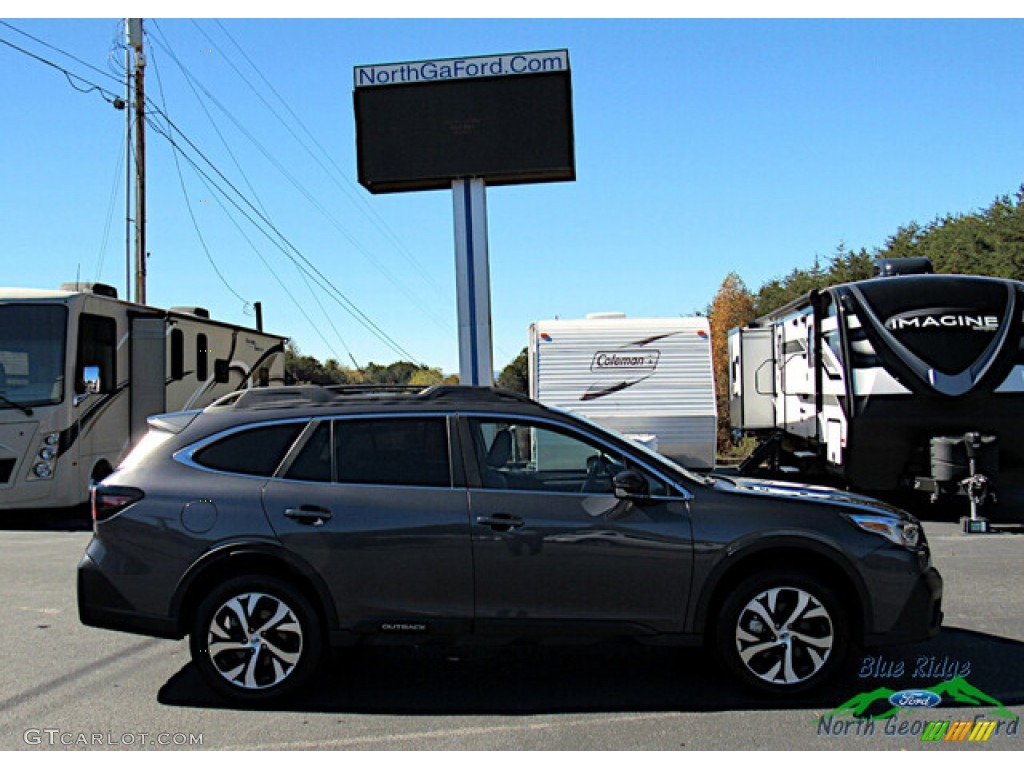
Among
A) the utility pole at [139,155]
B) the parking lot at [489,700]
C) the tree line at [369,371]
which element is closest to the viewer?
the parking lot at [489,700]

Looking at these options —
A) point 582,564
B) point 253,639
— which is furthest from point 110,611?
point 582,564

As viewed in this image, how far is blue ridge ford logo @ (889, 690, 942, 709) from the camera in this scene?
490 cm

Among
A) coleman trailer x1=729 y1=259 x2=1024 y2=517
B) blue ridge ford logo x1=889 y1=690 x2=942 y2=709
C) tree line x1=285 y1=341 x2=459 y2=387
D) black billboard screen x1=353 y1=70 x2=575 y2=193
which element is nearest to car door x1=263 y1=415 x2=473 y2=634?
blue ridge ford logo x1=889 y1=690 x2=942 y2=709

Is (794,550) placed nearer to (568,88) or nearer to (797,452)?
(797,452)

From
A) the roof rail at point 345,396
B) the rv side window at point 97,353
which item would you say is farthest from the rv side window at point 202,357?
the roof rail at point 345,396

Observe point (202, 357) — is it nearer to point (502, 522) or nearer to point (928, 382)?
point (928, 382)

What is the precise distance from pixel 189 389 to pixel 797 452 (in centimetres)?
956

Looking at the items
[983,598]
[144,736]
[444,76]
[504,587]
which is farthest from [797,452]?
[144,736]

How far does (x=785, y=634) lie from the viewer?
4938 millimetres

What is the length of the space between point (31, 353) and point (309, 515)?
29.5ft

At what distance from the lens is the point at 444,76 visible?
15.4 m

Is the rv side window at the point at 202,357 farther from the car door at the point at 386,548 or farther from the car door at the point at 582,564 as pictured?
the car door at the point at 582,564

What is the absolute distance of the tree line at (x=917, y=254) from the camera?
1242 inches

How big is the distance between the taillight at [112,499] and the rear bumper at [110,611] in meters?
0.26
